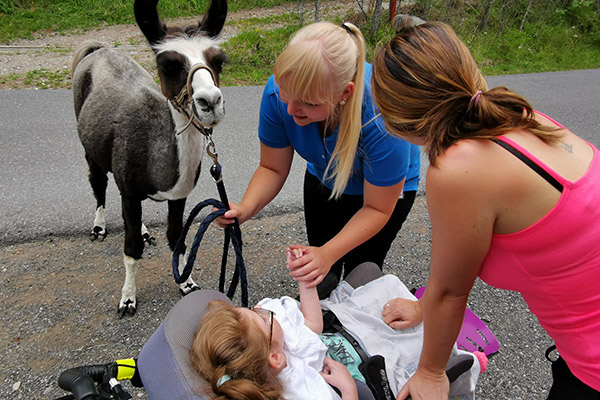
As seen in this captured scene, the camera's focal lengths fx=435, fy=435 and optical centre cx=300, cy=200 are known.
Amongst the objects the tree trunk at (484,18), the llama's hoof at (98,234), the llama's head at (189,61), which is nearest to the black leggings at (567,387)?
the llama's head at (189,61)

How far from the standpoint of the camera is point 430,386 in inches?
58.5

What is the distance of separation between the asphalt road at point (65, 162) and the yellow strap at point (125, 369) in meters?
2.38

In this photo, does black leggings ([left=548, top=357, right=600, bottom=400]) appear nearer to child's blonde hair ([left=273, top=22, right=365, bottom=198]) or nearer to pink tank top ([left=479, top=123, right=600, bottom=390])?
pink tank top ([left=479, top=123, right=600, bottom=390])

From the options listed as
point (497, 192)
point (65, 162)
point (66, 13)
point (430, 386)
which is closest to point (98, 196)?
point (65, 162)

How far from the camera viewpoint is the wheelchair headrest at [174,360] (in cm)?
135

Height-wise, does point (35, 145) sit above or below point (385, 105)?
below

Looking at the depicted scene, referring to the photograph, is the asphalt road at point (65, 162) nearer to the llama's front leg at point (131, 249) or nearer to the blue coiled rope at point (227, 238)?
the llama's front leg at point (131, 249)

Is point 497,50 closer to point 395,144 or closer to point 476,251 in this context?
point 395,144

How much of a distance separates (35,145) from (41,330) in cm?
293

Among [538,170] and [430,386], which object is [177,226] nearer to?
[430,386]

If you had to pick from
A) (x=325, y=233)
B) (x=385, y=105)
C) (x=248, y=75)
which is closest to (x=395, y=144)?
(x=385, y=105)

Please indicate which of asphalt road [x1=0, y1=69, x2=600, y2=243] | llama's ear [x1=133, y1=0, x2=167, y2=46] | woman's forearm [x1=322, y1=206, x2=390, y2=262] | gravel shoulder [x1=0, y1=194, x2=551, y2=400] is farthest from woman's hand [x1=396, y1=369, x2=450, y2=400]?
asphalt road [x1=0, y1=69, x2=600, y2=243]

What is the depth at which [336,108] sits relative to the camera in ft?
5.79

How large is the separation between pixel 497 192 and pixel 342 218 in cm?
137
